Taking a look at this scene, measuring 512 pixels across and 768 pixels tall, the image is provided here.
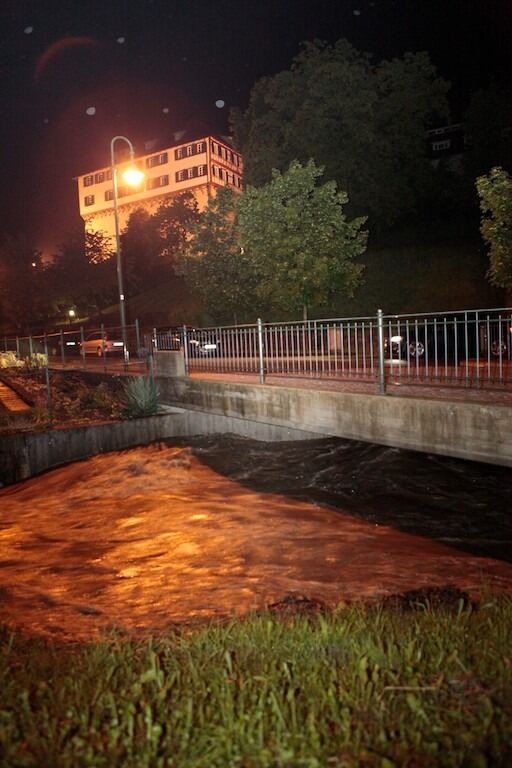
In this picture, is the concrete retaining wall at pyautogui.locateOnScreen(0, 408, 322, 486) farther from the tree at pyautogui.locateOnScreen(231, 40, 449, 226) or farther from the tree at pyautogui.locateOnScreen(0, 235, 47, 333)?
the tree at pyautogui.locateOnScreen(0, 235, 47, 333)

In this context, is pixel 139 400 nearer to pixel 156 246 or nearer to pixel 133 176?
pixel 133 176

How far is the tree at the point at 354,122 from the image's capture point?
32188 millimetres

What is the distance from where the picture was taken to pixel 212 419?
1387 centimetres

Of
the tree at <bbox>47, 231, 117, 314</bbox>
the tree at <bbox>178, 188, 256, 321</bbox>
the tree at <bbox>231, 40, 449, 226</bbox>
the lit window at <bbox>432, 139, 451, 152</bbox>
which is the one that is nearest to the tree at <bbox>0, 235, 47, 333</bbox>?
the tree at <bbox>47, 231, 117, 314</bbox>

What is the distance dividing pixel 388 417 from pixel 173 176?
8277 centimetres

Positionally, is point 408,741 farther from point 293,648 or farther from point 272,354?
point 272,354

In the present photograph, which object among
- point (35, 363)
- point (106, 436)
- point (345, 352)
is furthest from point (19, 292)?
point (345, 352)

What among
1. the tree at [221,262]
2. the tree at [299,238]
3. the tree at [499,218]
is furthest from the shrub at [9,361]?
the tree at [499,218]

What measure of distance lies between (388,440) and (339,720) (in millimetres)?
6048

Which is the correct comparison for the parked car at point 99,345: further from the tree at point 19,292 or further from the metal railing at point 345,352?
the tree at point 19,292

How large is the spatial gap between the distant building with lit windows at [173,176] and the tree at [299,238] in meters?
59.2

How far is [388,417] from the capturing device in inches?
328

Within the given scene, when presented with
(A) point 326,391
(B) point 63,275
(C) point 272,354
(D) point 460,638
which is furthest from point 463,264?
(B) point 63,275

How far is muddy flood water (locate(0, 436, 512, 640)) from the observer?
484 centimetres
